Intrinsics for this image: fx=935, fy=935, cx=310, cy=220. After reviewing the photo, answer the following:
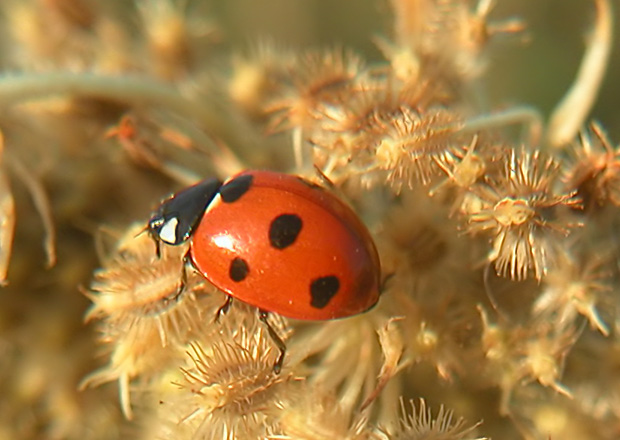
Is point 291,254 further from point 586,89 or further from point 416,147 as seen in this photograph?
point 586,89

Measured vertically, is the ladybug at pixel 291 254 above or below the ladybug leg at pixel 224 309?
above

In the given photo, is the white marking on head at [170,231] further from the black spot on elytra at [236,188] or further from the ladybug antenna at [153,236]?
the black spot on elytra at [236,188]

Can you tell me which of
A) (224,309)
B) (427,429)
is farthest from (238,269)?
(427,429)

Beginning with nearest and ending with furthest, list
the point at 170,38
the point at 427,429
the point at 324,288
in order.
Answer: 1. the point at 427,429
2. the point at 324,288
3. the point at 170,38

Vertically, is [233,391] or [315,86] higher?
[315,86]

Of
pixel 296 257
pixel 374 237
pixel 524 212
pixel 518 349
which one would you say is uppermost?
pixel 524 212

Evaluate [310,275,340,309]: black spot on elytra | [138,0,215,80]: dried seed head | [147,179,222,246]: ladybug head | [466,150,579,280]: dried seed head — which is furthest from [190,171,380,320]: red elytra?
[138,0,215,80]: dried seed head

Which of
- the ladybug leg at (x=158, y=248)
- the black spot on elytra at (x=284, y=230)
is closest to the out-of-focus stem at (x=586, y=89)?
the black spot on elytra at (x=284, y=230)
